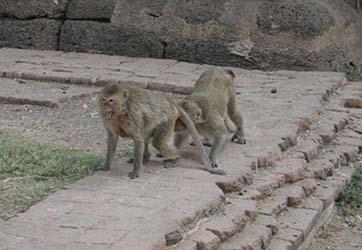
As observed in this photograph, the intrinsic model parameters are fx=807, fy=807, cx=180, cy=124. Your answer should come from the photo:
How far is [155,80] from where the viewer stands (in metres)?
8.88

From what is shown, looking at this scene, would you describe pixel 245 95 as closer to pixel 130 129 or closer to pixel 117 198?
pixel 130 129

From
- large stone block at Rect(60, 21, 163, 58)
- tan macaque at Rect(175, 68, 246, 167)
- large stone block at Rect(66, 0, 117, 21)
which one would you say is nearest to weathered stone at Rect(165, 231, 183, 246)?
tan macaque at Rect(175, 68, 246, 167)

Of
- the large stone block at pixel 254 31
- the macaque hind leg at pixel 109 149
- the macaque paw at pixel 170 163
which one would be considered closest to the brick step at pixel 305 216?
the macaque paw at pixel 170 163

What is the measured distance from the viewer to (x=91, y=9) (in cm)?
1084

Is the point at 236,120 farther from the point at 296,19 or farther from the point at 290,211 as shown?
the point at 296,19

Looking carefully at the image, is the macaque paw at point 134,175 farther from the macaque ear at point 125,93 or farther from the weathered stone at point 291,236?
the weathered stone at point 291,236

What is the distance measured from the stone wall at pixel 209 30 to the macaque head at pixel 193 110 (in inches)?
160

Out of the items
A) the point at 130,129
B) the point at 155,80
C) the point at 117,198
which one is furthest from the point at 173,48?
the point at 117,198

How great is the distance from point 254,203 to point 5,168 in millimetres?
1730

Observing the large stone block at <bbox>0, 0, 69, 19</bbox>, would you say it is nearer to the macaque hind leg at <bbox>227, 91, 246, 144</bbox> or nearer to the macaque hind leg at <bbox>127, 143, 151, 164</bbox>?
the macaque hind leg at <bbox>227, 91, 246, 144</bbox>

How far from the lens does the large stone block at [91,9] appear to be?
35.2ft

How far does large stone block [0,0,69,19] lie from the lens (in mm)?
11023

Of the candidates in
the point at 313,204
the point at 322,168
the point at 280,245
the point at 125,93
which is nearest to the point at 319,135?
the point at 322,168

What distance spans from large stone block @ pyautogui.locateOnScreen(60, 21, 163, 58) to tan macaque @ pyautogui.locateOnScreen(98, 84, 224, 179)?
4.72 metres
